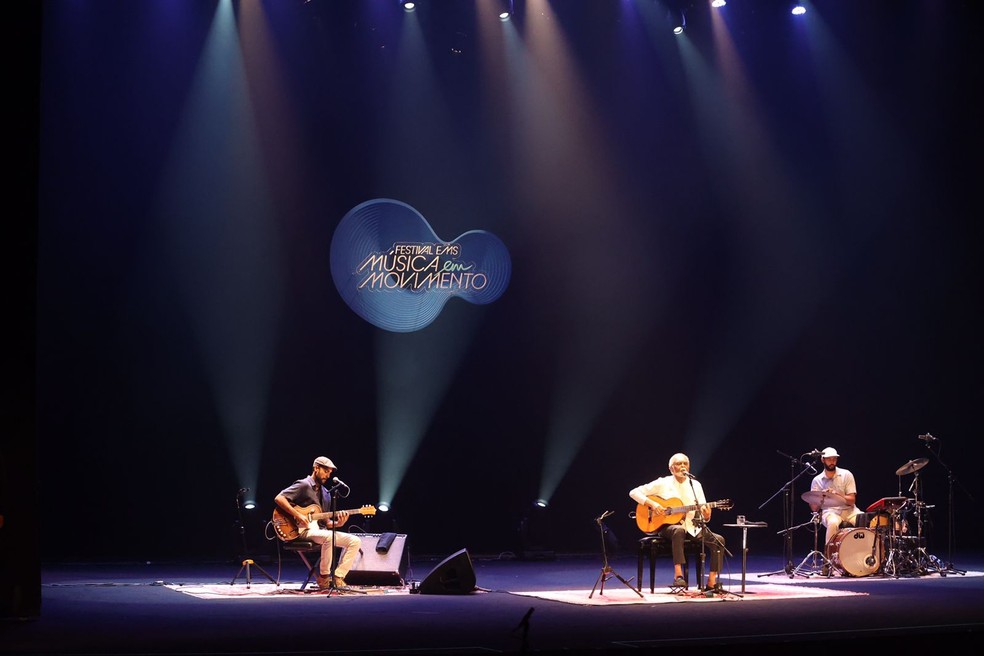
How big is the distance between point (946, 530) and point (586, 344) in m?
4.88

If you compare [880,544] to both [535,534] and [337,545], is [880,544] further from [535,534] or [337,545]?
[337,545]

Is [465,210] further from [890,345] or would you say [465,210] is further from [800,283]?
[890,345]

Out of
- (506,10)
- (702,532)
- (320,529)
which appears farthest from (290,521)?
(506,10)

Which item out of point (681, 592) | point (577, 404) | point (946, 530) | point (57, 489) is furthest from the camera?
point (946, 530)

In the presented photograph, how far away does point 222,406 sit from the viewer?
39.0 ft

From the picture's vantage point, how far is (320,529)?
9672 millimetres

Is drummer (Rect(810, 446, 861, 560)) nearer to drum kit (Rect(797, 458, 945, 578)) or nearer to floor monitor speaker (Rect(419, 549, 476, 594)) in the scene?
drum kit (Rect(797, 458, 945, 578))

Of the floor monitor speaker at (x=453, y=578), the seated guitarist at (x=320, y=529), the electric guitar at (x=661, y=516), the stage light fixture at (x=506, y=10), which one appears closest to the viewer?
the floor monitor speaker at (x=453, y=578)

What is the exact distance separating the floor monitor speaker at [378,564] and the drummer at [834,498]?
415 centimetres

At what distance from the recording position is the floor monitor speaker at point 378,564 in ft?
31.6

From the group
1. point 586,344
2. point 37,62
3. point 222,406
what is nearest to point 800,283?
point 586,344

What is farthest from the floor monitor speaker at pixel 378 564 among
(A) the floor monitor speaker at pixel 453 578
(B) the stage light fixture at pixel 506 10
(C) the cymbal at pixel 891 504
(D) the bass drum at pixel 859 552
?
(B) the stage light fixture at pixel 506 10

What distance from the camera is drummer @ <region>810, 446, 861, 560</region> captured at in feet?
36.8

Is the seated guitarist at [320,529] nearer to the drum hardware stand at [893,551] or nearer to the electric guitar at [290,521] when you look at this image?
the electric guitar at [290,521]
